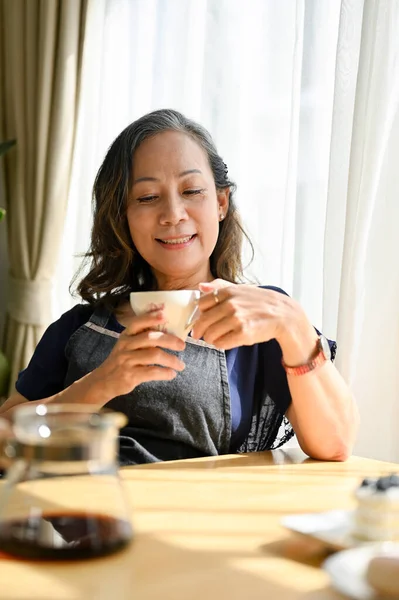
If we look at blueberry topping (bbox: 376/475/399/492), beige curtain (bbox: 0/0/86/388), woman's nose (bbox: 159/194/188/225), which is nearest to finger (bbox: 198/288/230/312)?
woman's nose (bbox: 159/194/188/225)

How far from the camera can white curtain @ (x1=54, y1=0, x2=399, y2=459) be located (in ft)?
6.43

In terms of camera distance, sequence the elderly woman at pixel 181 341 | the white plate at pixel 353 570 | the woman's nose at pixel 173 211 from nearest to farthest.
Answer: the white plate at pixel 353 570 < the elderly woman at pixel 181 341 < the woman's nose at pixel 173 211

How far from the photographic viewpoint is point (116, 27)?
3217 mm

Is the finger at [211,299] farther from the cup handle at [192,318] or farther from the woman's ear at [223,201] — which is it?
the woman's ear at [223,201]

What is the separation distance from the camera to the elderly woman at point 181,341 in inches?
58.1

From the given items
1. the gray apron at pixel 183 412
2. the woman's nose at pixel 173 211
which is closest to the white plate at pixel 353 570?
the gray apron at pixel 183 412

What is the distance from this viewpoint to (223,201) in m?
2.07

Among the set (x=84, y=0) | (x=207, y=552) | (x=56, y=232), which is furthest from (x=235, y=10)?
(x=207, y=552)

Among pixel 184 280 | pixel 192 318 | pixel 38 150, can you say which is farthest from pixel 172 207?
pixel 38 150

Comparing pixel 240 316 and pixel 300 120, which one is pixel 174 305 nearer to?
pixel 240 316

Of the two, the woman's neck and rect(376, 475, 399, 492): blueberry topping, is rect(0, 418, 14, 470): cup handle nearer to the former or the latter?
rect(376, 475, 399, 492): blueberry topping

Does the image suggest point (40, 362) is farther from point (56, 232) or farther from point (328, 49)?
point (56, 232)

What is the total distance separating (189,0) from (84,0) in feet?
1.97

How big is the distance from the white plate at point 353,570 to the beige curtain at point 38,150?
2.61 meters
